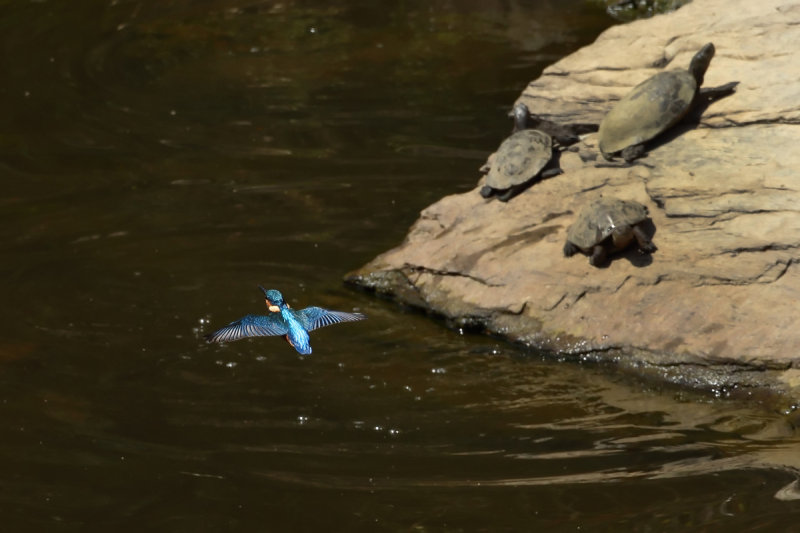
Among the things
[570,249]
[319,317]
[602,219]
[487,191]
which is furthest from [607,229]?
[319,317]

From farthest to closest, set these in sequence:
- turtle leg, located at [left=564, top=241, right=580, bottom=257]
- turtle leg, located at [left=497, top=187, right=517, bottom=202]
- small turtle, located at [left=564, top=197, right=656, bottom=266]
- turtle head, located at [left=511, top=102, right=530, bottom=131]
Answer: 1. turtle head, located at [left=511, top=102, right=530, bottom=131]
2. turtle leg, located at [left=497, top=187, right=517, bottom=202]
3. turtle leg, located at [left=564, top=241, right=580, bottom=257]
4. small turtle, located at [left=564, top=197, right=656, bottom=266]

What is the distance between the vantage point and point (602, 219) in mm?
6125

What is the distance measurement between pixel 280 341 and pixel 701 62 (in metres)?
3.35

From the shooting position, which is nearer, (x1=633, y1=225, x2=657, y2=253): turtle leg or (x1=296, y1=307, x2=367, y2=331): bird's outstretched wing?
(x1=296, y1=307, x2=367, y2=331): bird's outstretched wing

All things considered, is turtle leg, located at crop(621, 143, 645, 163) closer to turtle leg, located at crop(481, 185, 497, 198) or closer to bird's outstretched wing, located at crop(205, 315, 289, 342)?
turtle leg, located at crop(481, 185, 497, 198)

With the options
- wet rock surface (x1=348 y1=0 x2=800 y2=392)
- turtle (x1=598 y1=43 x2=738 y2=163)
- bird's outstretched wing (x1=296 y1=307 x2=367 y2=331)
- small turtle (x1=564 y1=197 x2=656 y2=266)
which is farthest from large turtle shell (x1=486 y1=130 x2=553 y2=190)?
bird's outstretched wing (x1=296 y1=307 x2=367 y2=331)

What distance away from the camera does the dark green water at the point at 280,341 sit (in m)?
4.70

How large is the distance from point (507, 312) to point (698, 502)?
2.12m

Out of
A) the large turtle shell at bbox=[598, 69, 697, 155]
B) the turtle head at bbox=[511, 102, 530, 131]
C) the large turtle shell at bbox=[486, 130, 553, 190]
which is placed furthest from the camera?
the turtle head at bbox=[511, 102, 530, 131]

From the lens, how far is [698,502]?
14.8 ft

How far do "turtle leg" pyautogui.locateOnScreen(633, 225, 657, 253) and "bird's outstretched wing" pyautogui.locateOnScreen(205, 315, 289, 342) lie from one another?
2.61 meters

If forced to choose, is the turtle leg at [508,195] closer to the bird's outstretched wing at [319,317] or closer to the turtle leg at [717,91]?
the turtle leg at [717,91]

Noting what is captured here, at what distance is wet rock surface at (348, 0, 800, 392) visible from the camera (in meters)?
5.78

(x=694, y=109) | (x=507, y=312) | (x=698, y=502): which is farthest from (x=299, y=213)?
(x=698, y=502)
